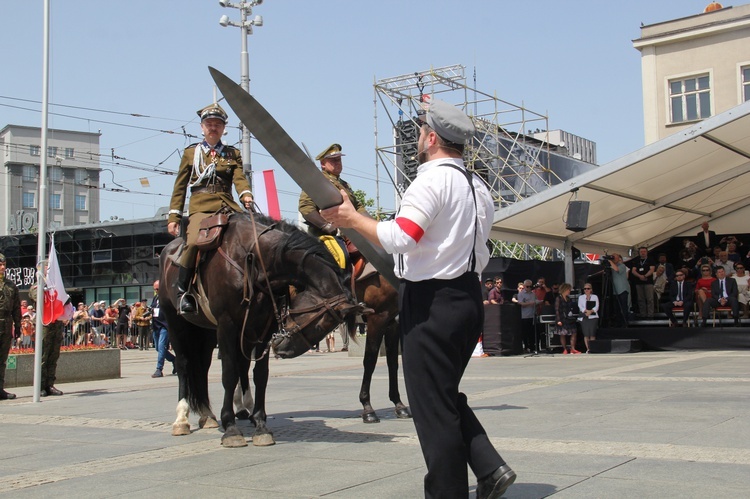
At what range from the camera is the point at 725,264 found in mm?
20953

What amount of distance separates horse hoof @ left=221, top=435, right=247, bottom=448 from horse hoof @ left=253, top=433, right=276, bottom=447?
0.09 meters

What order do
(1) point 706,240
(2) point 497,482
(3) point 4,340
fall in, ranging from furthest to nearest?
(1) point 706,240 → (3) point 4,340 → (2) point 497,482

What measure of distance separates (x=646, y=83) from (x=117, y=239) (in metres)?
29.8

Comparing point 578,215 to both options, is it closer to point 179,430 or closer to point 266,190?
point 266,190

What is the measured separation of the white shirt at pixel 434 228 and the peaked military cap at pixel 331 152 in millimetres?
4324

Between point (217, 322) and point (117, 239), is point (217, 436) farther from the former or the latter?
point (117, 239)

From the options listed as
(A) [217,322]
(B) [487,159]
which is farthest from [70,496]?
(B) [487,159]

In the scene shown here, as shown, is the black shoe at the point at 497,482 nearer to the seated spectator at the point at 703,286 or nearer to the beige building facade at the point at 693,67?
the seated spectator at the point at 703,286

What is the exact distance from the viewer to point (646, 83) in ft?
137

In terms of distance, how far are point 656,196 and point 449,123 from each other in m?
18.0

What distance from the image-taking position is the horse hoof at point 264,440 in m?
6.63

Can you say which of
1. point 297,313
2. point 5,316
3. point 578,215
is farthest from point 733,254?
point 297,313

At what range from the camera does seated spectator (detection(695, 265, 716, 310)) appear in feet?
65.3

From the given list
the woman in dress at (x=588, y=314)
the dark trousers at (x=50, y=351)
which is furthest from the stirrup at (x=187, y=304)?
the woman in dress at (x=588, y=314)
